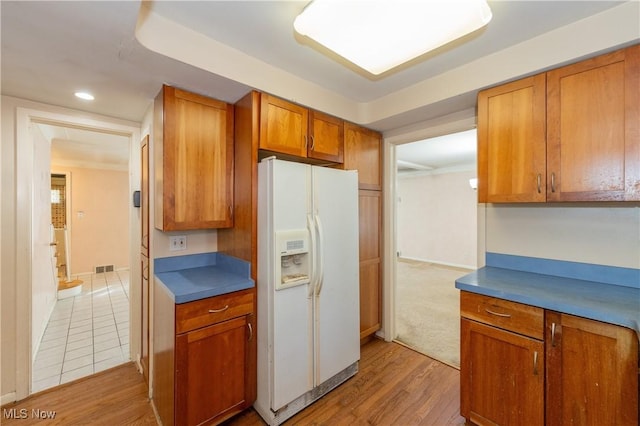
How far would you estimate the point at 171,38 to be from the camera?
1487 millimetres

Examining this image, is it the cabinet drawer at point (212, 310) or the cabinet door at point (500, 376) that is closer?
the cabinet door at point (500, 376)

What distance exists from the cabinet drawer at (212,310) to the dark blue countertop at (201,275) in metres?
0.04

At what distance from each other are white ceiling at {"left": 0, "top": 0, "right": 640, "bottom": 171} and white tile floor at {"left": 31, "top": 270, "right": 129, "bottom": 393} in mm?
2305

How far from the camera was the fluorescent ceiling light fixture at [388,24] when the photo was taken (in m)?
1.14

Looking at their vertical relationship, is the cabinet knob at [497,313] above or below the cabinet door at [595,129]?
below

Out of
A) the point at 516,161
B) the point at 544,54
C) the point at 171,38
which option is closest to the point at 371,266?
the point at 516,161

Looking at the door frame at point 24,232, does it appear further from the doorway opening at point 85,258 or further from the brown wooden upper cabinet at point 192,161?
the brown wooden upper cabinet at point 192,161

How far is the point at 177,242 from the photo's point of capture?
2121 millimetres

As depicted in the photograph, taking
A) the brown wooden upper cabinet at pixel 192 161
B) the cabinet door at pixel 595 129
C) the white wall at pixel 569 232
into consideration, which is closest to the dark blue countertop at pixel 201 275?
the brown wooden upper cabinet at pixel 192 161

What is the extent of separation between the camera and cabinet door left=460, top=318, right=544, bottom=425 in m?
1.45

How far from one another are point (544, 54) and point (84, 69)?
2789 mm

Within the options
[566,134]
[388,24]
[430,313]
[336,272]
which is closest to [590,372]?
[566,134]

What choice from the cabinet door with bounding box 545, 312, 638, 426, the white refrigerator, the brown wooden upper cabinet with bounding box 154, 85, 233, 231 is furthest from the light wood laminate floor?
the brown wooden upper cabinet with bounding box 154, 85, 233, 231
